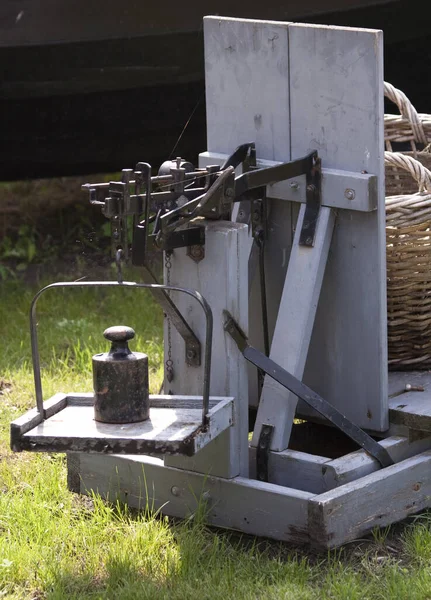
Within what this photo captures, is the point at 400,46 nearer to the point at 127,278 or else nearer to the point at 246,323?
the point at 127,278

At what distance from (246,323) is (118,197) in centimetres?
52

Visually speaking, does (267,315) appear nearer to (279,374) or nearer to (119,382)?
(279,374)

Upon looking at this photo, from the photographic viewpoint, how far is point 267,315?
3.16 metres

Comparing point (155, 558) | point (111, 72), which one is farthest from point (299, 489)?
point (111, 72)

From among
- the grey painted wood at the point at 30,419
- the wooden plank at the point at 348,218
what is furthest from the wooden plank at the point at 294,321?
the grey painted wood at the point at 30,419

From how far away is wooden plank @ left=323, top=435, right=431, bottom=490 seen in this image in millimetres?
2777

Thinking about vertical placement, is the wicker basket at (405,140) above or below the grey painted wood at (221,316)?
above

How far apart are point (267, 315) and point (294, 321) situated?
11.3 inches

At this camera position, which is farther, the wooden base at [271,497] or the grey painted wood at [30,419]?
the wooden base at [271,497]

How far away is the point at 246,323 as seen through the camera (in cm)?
281

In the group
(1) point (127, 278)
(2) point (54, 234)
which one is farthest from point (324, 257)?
(2) point (54, 234)

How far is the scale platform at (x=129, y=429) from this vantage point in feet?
8.10

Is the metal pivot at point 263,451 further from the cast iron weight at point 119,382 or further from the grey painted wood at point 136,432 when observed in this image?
the cast iron weight at point 119,382

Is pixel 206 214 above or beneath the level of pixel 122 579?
above
